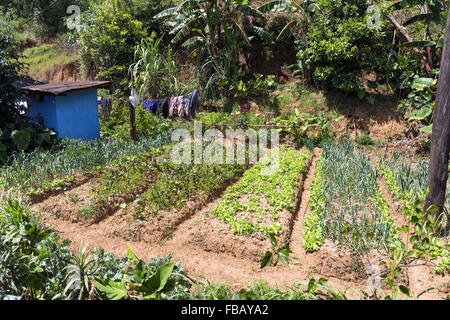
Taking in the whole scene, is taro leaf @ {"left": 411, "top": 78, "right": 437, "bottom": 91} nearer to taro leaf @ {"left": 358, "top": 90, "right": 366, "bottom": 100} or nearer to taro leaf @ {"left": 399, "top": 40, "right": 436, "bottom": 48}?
taro leaf @ {"left": 399, "top": 40, "right": 436, "bottom": 48}

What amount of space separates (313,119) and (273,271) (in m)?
6.29

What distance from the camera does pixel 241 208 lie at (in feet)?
18.8

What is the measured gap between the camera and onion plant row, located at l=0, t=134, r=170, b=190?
6.47m

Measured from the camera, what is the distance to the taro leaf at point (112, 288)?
11.2 feet

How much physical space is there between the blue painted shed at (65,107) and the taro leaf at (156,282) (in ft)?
21.3

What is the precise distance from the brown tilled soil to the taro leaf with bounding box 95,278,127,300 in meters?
0.81

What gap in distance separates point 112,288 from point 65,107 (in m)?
6.91

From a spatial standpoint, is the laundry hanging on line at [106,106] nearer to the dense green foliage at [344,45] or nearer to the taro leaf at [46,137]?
the taro leaf at [46,137]

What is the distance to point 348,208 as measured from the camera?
5.63 m

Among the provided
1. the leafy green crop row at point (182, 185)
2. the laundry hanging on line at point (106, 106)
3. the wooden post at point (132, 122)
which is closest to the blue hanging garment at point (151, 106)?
the wooden post at point (132, 122)

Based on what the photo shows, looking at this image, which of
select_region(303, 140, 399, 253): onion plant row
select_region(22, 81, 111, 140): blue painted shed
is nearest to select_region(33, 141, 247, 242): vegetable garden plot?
select_region(303, 140, 399, 253): onion plant row

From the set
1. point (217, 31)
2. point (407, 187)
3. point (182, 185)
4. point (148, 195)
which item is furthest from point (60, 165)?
point (217, 31)
